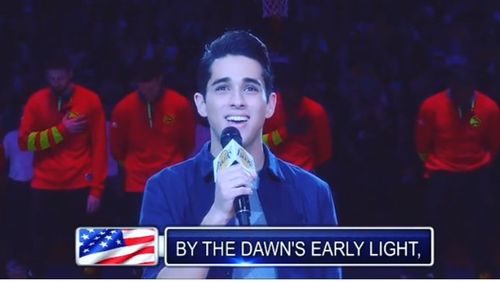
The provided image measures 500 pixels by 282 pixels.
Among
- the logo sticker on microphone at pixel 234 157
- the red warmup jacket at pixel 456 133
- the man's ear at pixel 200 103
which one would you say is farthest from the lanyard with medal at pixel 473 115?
the man's ear at pixel 200 103

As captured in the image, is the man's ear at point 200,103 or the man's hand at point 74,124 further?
→ the man's hand at point 74,124

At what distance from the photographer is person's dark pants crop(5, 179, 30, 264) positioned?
6488mm

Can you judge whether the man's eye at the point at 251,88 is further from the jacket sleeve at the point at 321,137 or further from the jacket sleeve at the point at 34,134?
the jacket sleeve at the point at 34,134

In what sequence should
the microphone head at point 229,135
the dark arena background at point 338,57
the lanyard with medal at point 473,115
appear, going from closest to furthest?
the microphone head at point 229,135 → the dark arena background at point 338,57 → the lanyard with medal at point 473,115

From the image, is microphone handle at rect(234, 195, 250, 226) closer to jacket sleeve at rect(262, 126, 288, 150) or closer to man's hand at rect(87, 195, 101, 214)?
jacket sleeve at rect(262, 126, 288, 150)

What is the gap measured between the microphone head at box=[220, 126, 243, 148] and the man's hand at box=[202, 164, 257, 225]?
0.14 m

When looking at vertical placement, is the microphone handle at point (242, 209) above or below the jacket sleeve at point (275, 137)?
below

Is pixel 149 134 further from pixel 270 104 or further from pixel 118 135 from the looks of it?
pixel 270 104

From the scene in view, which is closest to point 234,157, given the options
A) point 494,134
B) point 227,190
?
point 227,190

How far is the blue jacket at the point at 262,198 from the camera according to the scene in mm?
6359

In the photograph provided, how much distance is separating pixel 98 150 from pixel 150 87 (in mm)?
384

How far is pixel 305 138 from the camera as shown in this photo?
21.4ft

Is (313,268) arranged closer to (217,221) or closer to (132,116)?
(217,221)

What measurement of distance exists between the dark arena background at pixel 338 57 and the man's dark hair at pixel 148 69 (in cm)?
→ 3
